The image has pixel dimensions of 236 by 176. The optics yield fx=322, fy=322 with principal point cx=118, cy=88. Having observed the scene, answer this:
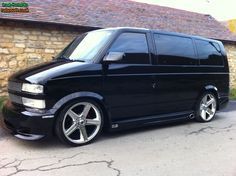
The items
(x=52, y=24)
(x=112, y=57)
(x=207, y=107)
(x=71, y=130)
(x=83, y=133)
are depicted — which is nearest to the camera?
(x=71, y=130)

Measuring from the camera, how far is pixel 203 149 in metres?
5.16

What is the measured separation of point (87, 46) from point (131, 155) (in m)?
2.13

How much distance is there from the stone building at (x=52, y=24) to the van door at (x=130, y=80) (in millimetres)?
4575

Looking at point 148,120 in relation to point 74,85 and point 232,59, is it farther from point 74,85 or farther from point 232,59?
point 232,59

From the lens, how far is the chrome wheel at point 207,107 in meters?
7.14

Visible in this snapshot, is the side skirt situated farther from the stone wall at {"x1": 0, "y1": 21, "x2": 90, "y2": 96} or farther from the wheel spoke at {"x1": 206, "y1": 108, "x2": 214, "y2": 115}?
the stone wall at {"x1": 0, "y1": 21, "x2": 90, "y2": 96}

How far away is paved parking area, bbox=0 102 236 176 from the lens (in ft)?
13.7

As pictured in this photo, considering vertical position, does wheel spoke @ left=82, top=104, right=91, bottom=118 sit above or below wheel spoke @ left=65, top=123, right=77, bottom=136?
above

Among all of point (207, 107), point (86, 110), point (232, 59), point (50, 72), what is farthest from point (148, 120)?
point (232, 59)

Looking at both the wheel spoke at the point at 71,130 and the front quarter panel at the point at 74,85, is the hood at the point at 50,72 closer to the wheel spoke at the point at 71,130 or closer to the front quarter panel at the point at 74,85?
the front quarter panel at the point at 74,85

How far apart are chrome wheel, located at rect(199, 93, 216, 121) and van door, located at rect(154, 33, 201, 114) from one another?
1.17 feet

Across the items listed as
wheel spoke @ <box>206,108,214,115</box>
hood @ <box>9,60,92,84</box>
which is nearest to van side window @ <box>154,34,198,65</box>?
wheel spoke @ <box>206,108,214,115</box>

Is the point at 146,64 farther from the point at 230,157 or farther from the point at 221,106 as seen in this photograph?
the point at 221,106

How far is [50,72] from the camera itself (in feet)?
16.2
